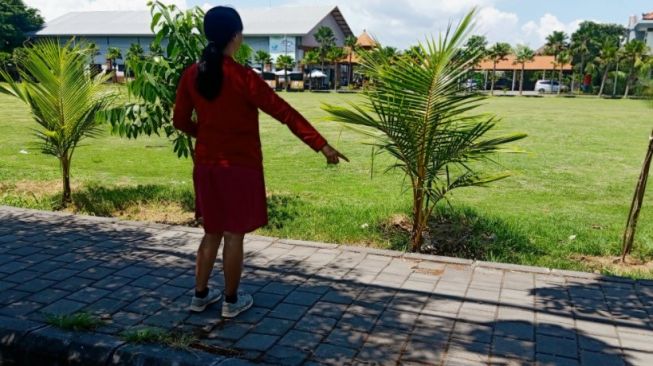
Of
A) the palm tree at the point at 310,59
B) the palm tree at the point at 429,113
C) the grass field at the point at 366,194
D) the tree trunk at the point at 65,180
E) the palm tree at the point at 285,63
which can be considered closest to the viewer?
the palm tree at the point at 429,113

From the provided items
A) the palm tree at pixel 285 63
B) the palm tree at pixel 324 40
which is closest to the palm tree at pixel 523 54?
the palm tree at pixel 324 40

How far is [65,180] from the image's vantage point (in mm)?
7199

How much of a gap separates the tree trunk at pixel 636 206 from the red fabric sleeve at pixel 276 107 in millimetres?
3421

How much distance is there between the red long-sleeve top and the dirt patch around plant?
10.6 ft

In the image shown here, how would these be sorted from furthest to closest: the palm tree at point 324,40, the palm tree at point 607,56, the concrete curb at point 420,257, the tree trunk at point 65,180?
the palm tree at point 324,40, the palm tree at point 607,56, the tree trunk at point 65,180, the concrete curb at point 420,257

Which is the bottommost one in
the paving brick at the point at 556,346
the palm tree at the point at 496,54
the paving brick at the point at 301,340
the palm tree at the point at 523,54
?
the paving brick at the point at 301,340

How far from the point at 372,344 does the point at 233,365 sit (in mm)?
842

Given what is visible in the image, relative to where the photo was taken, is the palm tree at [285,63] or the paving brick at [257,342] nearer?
the paving brick at [257,342]

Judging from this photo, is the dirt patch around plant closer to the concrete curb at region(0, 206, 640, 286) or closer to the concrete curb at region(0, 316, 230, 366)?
the concrete curb at region(0, 206, 640, 286)

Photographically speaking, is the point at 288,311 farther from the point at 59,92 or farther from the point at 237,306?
the point at 59,92

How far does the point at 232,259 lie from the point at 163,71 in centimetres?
316

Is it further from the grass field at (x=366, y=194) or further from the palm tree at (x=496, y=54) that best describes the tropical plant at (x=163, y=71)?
the palm tree at (x=496, y=54)

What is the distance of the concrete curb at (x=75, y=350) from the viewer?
331 cm

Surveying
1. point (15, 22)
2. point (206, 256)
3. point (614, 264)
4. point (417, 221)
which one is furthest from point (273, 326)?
point (15, 22)
